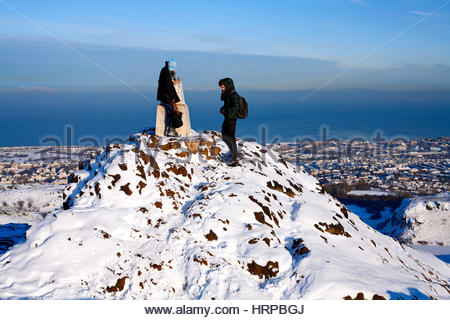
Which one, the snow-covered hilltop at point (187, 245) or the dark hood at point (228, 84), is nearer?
the snow-covered hilltop at point (187, 245)

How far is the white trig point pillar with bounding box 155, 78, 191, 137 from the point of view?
1359 cm

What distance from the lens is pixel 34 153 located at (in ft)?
227

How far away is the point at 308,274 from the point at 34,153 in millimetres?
75975

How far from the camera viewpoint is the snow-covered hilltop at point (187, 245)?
6848mm

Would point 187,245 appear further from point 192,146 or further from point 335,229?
point 192,146

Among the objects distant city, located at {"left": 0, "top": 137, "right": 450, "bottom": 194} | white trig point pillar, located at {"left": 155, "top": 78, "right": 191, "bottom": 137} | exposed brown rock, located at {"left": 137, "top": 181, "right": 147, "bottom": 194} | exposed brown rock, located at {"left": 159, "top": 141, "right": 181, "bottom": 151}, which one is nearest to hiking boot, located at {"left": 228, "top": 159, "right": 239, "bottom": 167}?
exposed brown rock, located at {"left": 159, "top": 141, "right": 181, "bottom": 151}

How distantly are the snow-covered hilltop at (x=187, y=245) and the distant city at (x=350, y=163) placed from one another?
1247 inches

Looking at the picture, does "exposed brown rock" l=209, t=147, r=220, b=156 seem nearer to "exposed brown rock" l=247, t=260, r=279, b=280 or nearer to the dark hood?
the dark hood

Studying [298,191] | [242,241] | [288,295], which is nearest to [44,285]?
[242,241]

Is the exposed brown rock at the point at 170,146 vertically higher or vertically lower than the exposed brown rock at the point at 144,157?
higher

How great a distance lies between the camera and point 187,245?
798 cm

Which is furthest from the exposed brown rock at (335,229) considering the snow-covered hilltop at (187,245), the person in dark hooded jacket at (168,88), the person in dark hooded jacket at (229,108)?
the person in dark hooded jacket at (168,88)

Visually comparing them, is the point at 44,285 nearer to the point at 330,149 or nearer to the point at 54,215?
the point at 54,215

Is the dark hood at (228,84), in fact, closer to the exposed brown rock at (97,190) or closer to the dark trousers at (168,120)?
the dark trousers at (168,120)
